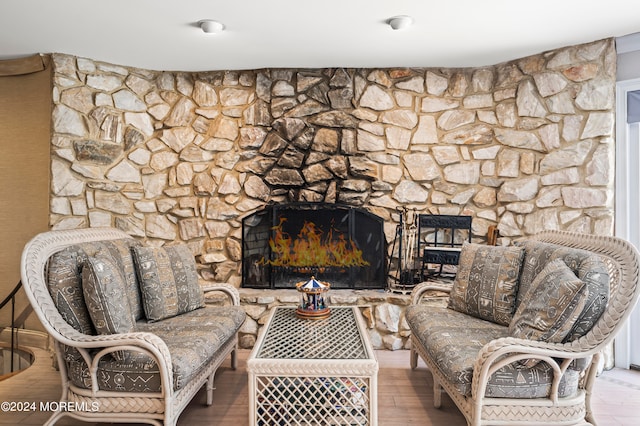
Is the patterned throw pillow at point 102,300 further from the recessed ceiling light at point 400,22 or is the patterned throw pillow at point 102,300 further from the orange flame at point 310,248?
the recessed ceiling light at point 400,22

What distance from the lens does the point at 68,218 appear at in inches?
140

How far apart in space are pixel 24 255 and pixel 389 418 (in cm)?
211

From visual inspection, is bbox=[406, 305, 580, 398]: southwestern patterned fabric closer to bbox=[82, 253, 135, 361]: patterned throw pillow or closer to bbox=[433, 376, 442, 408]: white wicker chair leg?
bbox=[433, 376, 442, 408]: white wicker chair leg

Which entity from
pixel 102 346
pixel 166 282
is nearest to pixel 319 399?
pixel 102 346

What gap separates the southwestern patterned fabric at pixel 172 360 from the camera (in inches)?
75.7

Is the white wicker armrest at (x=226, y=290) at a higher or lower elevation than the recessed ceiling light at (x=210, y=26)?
lower

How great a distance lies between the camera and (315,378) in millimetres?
1909

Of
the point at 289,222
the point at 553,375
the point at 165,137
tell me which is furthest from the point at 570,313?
the point at 165,137

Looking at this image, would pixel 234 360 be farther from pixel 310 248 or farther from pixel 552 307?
pixel 552 307

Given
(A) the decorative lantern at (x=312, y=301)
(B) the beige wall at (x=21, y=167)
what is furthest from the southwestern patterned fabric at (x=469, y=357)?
(B) the beige wall at (x=21, y=167)

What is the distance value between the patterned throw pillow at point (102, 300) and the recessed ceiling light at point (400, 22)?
2.33m

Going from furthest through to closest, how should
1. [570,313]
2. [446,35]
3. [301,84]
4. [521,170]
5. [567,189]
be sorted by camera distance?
[301,84]
[521,170]
[567,189]
[446,35]
[570,313]

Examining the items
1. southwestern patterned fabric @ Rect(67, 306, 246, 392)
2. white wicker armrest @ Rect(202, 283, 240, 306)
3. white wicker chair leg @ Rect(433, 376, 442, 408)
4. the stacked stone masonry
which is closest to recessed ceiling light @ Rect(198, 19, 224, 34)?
the stacked stone masonry

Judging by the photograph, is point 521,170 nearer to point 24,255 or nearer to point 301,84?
point 301,84
